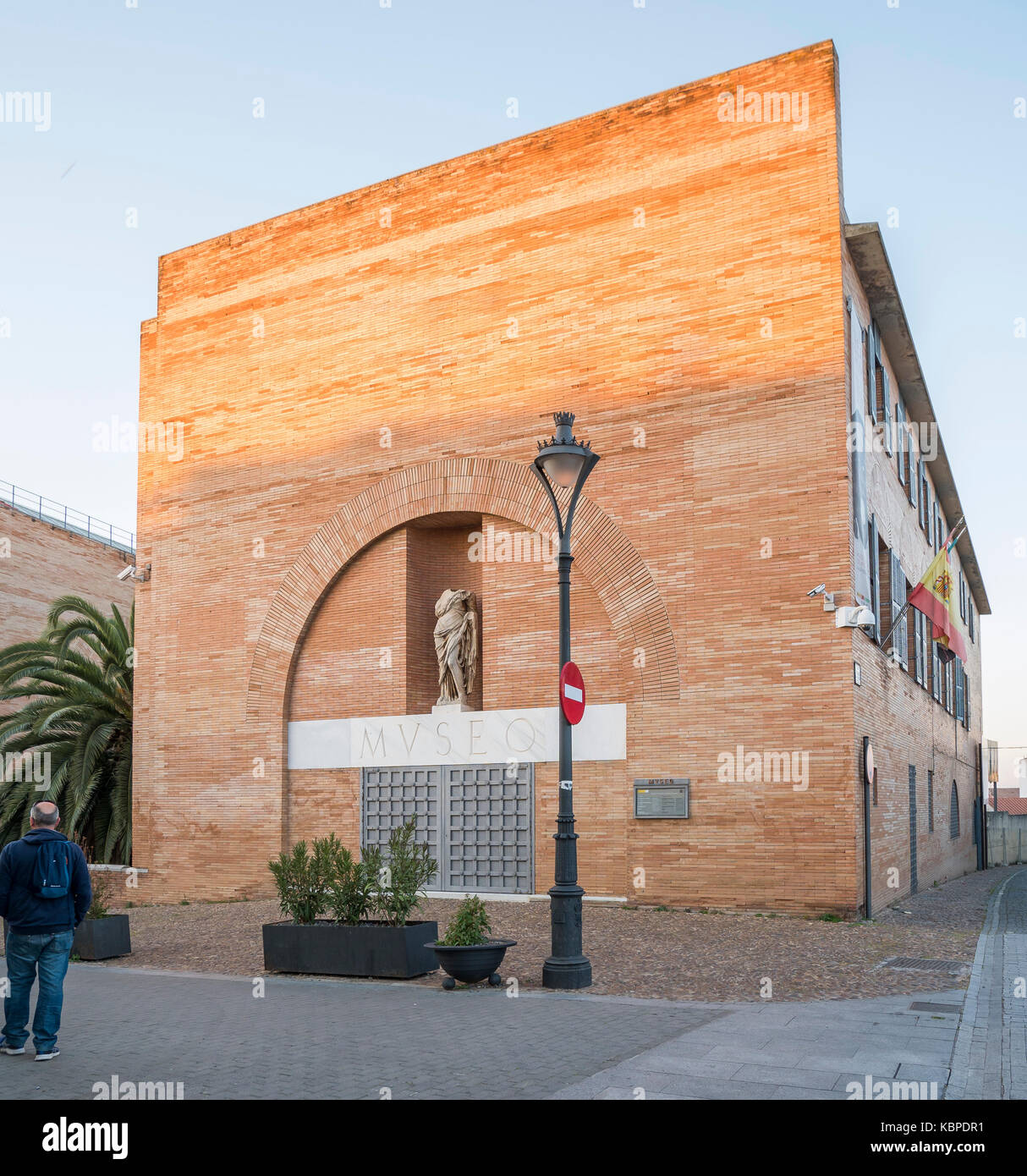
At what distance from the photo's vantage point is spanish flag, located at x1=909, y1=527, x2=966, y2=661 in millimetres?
18359

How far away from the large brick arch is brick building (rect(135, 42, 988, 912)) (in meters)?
0.05

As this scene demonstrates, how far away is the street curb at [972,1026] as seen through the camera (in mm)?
6168

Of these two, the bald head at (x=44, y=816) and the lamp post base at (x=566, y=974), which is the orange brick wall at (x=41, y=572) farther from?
the bald head at (x=44, y=816)

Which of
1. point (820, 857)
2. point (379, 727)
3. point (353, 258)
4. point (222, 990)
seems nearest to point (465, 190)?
point (353, 258)

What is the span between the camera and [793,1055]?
6.89 m

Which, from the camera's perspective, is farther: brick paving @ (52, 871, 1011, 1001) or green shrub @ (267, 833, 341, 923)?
green shrub @ (267, 833, 341, 923)

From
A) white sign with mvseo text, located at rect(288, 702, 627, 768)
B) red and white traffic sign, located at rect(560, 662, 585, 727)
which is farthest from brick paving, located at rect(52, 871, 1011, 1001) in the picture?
red and white traffic sign, located at rect(560, 662, 585, 727)

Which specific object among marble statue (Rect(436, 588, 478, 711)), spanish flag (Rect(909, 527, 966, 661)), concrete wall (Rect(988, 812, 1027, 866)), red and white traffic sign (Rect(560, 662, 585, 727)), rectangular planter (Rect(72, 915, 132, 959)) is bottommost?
concrete wall (Rect(988, 812, 1027, 866))

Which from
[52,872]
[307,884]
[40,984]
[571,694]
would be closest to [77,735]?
[307,884]

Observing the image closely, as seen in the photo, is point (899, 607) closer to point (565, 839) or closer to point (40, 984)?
point (565, 839)

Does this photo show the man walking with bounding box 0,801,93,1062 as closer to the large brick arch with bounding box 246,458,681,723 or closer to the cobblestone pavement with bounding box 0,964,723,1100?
the cobblestone pavement with bounding box 0,964,723,1100

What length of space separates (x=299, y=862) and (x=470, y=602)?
300 inches
